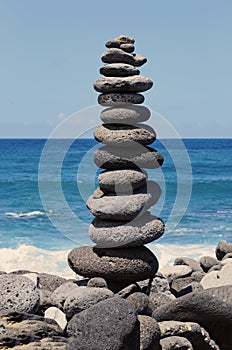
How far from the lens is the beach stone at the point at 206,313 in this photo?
→ 6.82 m

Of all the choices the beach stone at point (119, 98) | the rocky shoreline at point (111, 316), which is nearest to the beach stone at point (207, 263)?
the rocky shoreline at point (111, 316)

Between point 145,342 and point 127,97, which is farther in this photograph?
point 127,97

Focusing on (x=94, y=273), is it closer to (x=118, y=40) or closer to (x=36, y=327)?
(x=36, y=327)

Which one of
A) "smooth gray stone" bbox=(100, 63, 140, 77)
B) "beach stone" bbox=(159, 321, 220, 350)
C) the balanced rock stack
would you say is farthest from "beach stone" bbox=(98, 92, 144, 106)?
"beach stone" bbox=(159, 321, 220, 350)

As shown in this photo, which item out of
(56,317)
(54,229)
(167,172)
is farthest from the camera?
(167,172)

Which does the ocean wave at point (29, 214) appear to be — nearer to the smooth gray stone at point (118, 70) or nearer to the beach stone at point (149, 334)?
the smooth gray stone at point (118, 70)

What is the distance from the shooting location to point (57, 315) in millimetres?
7094

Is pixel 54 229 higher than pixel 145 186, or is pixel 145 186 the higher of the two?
pixel 145 186

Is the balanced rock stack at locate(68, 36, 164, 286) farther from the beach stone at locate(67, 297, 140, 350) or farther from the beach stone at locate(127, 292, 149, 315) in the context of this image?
the beach stone at locate(67, 297, 140, 350)

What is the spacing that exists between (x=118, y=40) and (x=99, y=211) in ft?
7.53

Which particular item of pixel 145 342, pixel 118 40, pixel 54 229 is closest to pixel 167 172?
pixel 54 229

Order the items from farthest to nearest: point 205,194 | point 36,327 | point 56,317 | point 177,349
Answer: point 205,194 < point 56,317 < point 177,349 < point 36,327

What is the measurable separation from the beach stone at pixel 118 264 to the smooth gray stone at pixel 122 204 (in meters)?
0.44

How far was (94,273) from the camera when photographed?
26.8 feet
